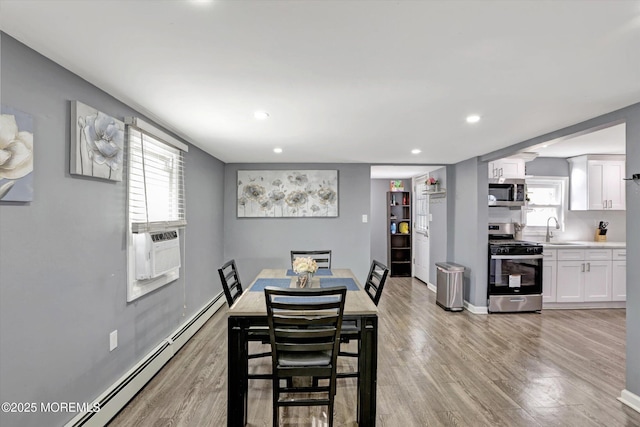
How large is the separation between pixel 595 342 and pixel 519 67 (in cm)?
343

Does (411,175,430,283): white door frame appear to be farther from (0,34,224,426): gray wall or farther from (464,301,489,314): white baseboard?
(0,34,224,426): gray wall

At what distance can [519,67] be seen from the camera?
1.83 meters

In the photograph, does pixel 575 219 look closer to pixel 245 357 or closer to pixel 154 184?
pixel 245 357

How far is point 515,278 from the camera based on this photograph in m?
4.55

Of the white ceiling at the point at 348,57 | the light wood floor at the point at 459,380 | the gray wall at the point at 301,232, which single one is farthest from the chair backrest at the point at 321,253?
the white ceiling at the point at 348,57

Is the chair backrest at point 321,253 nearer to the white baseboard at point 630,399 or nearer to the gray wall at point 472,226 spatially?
the gray wall at point 472,226

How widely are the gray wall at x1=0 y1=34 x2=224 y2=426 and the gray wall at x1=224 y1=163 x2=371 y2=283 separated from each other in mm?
2687

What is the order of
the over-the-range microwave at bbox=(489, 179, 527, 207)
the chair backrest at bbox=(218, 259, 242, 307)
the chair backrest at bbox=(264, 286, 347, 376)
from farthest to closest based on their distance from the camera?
the over-the-range microwave at bbox=(489, 179, 527, 207)
the chair backrest at bbox=(218, 259, 242, 307)
the chair backrest at bbox=(264, 286, 347, 376)

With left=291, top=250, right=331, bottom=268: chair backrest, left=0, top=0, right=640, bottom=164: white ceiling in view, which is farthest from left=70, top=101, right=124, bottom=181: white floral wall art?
left=291, top=250, right=331, bottom=268: chair backrest

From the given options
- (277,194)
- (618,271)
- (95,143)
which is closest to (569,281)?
(618,271)

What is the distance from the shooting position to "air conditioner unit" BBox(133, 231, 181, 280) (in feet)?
8.54

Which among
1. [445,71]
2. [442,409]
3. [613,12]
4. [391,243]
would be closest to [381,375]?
[442,409]

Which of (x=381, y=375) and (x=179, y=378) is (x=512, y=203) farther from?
(x=179, y=378)

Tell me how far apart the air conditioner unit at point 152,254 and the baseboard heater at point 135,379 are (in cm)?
72
